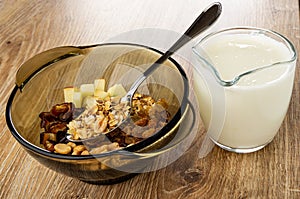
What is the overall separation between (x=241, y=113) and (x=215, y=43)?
16 cm

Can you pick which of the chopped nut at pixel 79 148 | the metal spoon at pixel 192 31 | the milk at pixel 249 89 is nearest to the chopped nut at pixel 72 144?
the chopped nut at pixel 79 148

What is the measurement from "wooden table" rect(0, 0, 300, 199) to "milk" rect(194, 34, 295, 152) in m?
0.05

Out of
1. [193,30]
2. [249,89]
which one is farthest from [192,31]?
[249,89]

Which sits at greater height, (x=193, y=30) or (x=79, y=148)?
(x=193, y=30)

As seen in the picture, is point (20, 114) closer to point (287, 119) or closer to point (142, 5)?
point (287, 119)

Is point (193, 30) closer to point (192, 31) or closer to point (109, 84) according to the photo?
point (192, 31)

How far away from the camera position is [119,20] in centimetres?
141

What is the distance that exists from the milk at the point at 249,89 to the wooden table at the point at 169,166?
0.18 ft

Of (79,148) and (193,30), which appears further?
(193,30)

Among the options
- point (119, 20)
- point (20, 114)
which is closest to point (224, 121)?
point (20, 114)

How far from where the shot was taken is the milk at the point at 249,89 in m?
0.88

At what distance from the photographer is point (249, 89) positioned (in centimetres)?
87

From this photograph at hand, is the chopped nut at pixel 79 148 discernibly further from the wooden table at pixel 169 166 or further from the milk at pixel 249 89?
the milk at pixel 249 89

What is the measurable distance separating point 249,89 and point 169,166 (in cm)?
21
